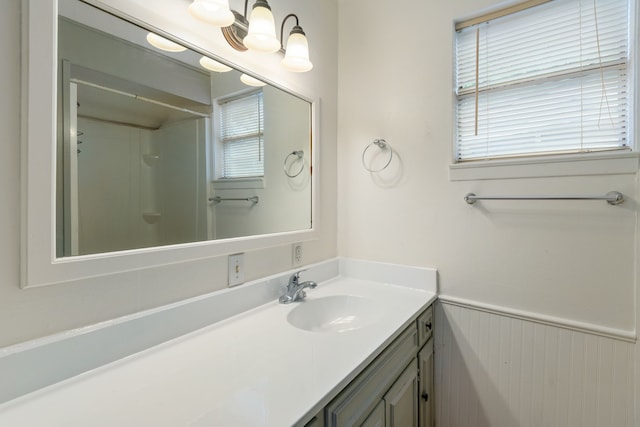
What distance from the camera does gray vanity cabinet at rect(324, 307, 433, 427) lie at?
2.68 ft

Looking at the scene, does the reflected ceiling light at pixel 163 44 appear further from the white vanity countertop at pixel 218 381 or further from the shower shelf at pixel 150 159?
the white vanity countertop at pixel 218 381

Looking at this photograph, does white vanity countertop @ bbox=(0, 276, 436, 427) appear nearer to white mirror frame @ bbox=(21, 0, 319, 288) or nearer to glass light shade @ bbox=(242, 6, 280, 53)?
white mirror frame @ bbox=(21, 0, 319, 288)

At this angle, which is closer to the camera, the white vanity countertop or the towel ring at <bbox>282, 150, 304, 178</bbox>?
the white vanity countertop

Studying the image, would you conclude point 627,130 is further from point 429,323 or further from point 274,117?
point 274,117

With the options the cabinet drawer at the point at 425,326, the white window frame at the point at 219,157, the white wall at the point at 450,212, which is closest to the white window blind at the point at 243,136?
the white window frame at the point at 219,157

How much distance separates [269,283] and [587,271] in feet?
4.23

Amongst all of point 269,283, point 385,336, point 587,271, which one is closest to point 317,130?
point 269,283

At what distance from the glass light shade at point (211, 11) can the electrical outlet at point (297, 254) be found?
38.4 inches

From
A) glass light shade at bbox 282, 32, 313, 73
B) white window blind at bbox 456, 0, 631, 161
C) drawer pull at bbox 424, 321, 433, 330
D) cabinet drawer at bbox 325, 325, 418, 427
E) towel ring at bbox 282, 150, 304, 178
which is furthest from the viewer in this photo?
towel ring at bbox 282, 150, 304, 178

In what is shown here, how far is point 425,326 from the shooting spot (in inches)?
54.8

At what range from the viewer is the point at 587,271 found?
3.84ft

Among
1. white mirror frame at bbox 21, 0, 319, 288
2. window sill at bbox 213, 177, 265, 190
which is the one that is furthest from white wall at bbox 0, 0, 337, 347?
window sill at bbox 213, 177, 265, 190

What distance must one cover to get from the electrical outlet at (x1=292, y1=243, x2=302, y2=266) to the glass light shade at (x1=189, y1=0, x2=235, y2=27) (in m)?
0.98

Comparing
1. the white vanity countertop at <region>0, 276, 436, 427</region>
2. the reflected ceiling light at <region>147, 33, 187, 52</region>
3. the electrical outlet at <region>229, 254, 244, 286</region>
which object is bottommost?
the white vanity countertop at <region>0, 276, 436, 427</region>
